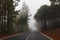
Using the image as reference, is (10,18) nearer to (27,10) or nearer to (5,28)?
(5,28)

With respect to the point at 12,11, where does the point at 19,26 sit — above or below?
below

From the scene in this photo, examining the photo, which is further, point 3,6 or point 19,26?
point 19,26

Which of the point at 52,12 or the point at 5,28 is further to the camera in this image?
the point at 52,12

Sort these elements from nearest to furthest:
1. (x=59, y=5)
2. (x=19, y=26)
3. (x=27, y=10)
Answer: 1. (x=59, y=5)
2. (x=19, y=26)
3. (x=27, y=10)

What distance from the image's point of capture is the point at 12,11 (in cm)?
6181

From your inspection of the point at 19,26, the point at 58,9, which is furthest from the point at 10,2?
the point at 19,26

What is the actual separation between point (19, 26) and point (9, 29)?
117 ft

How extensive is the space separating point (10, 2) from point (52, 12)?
21.1 m

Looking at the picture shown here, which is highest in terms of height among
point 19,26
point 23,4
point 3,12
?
point 23,4

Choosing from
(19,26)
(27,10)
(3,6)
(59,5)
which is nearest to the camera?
(3,6)

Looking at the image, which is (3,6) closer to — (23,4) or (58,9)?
(58,9)

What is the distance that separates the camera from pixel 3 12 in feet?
198

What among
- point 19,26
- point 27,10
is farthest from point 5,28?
point 27,10

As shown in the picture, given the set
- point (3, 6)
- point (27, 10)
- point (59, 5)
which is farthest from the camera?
point (27, 10)
